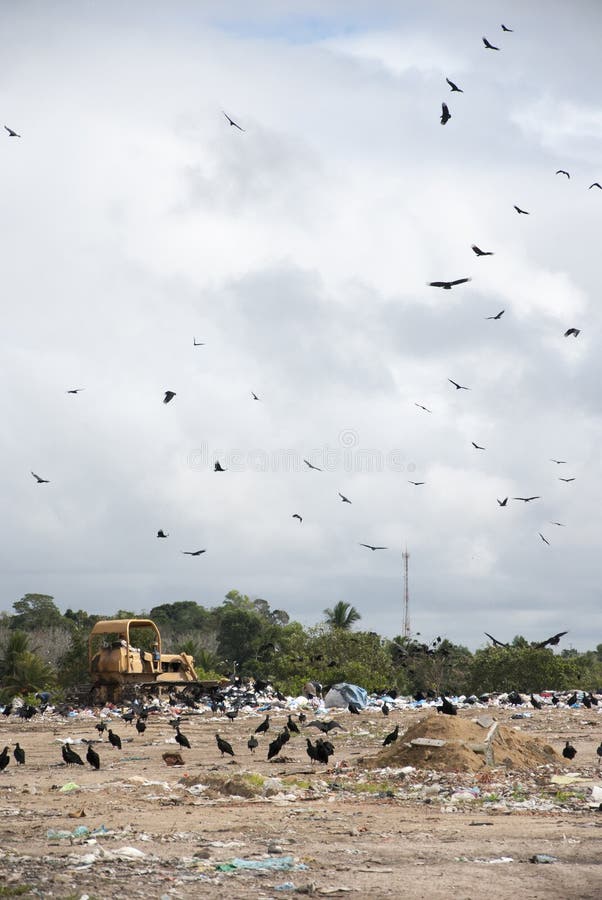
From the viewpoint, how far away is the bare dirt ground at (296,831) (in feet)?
21.5

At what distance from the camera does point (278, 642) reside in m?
36.5

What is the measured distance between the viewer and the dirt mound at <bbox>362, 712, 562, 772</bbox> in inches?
471

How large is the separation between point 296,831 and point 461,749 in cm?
408

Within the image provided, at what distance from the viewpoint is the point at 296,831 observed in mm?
8430

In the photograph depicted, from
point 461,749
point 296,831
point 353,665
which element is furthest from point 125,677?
point 296,831

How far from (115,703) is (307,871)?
1805 centimetres

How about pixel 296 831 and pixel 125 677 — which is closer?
pixel 296 831

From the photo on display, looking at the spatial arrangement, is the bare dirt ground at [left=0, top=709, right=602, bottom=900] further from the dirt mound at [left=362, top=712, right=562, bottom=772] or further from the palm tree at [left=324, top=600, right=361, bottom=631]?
the palm tree at [left=324, top=600, right=361, bottom=631]

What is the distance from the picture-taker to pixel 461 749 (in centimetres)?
1204

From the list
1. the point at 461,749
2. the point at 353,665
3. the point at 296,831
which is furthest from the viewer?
the point at 353,665

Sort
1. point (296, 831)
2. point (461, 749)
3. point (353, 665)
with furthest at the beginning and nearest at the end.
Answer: point (353, 665) < point (461, 749) < point (296, 831)

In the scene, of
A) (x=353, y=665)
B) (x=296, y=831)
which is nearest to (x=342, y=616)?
(x=353, y=665)

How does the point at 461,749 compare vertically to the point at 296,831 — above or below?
above

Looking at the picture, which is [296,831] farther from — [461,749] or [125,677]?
[125,677]
